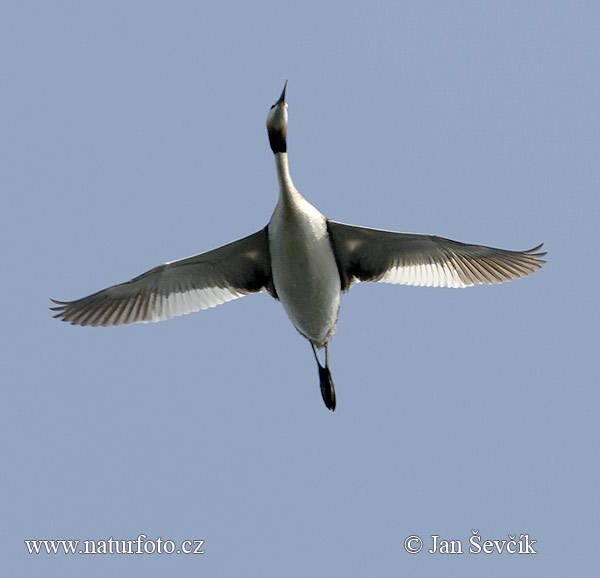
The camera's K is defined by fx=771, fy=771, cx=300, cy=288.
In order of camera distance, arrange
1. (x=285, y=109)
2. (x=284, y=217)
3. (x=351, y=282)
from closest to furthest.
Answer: (x=284, y=217) → (x=285, y=109) → (x=351, y=282)

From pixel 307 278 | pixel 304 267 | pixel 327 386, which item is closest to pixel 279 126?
pixel 304 267

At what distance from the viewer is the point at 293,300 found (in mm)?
9164

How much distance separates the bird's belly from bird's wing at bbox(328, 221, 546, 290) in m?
0.44

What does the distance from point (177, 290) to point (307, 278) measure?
2.12m

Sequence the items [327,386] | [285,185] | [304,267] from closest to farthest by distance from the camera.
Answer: [285,185], [304,267], [327,386]

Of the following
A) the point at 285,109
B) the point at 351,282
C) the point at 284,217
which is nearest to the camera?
the point at 284,217

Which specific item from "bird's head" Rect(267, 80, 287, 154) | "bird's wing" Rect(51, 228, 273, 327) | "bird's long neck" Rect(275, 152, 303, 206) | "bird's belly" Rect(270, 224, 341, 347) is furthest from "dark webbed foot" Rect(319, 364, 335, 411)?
"bird's head" Rect(267, 80, 287, 154)

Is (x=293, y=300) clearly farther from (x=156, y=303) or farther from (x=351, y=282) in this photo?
(x=156, y=303)

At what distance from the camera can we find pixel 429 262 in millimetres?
9930

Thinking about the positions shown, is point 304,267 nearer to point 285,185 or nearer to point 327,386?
point 285,185

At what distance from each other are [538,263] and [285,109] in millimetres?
3789

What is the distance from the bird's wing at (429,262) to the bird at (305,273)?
1 centimetres

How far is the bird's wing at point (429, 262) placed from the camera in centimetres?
960

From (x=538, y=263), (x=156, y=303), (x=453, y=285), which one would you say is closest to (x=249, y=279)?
(x=156, y=303)
